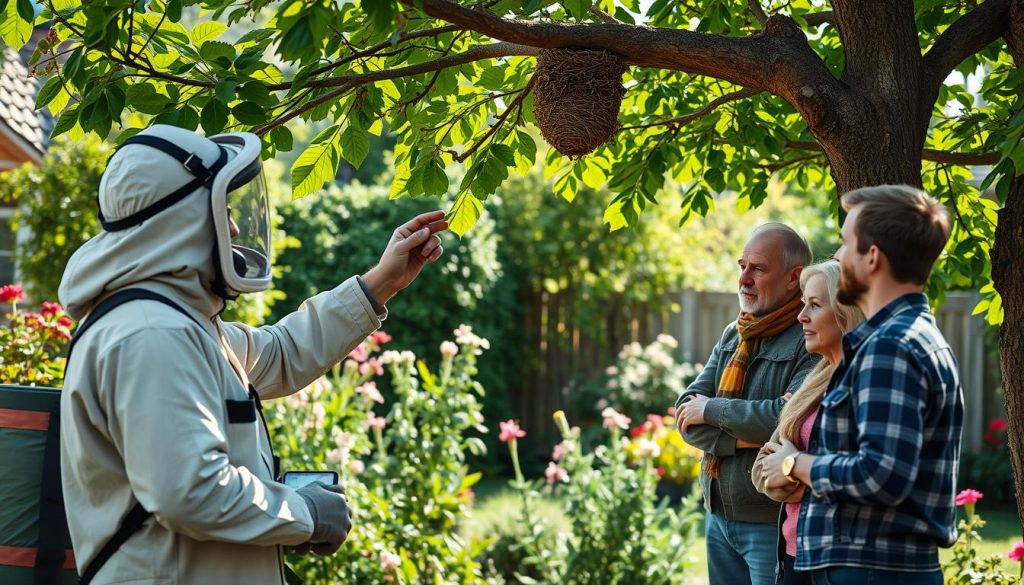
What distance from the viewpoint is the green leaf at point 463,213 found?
3.66 meters

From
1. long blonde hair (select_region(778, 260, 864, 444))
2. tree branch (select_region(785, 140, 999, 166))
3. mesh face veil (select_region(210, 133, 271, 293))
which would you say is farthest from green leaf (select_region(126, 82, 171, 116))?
tree branch (select_region(785, 140, 999, 166))

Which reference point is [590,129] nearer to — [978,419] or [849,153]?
[849,153]

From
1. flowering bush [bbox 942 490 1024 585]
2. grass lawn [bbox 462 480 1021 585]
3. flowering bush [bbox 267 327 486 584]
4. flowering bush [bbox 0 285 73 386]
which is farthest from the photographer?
grass lawn [bbox 462 480 1021 585]

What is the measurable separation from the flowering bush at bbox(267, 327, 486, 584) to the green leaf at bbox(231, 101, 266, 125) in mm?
2515

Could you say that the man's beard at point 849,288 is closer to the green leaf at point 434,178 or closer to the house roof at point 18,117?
the green leaf at point 434,178

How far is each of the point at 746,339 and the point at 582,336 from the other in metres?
7.83

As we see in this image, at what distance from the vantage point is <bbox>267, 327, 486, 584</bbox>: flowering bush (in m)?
5.06

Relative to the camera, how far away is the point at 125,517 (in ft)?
7.01

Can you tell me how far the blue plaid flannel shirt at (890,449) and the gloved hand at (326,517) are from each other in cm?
100

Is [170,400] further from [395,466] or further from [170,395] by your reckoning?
[395,466]

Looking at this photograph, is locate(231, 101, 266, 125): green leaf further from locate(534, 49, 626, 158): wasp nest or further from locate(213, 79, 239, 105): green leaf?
locate(534, 49, 626, 158): wasp nest

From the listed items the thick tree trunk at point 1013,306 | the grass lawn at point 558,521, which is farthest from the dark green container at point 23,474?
the grass lawn at point 558,521

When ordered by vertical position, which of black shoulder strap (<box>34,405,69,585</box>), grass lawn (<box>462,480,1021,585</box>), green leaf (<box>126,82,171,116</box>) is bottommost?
grass lawn (<box>462,480,1021,585</box>)

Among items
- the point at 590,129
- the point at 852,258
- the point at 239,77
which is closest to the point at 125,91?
the point at 239,77
